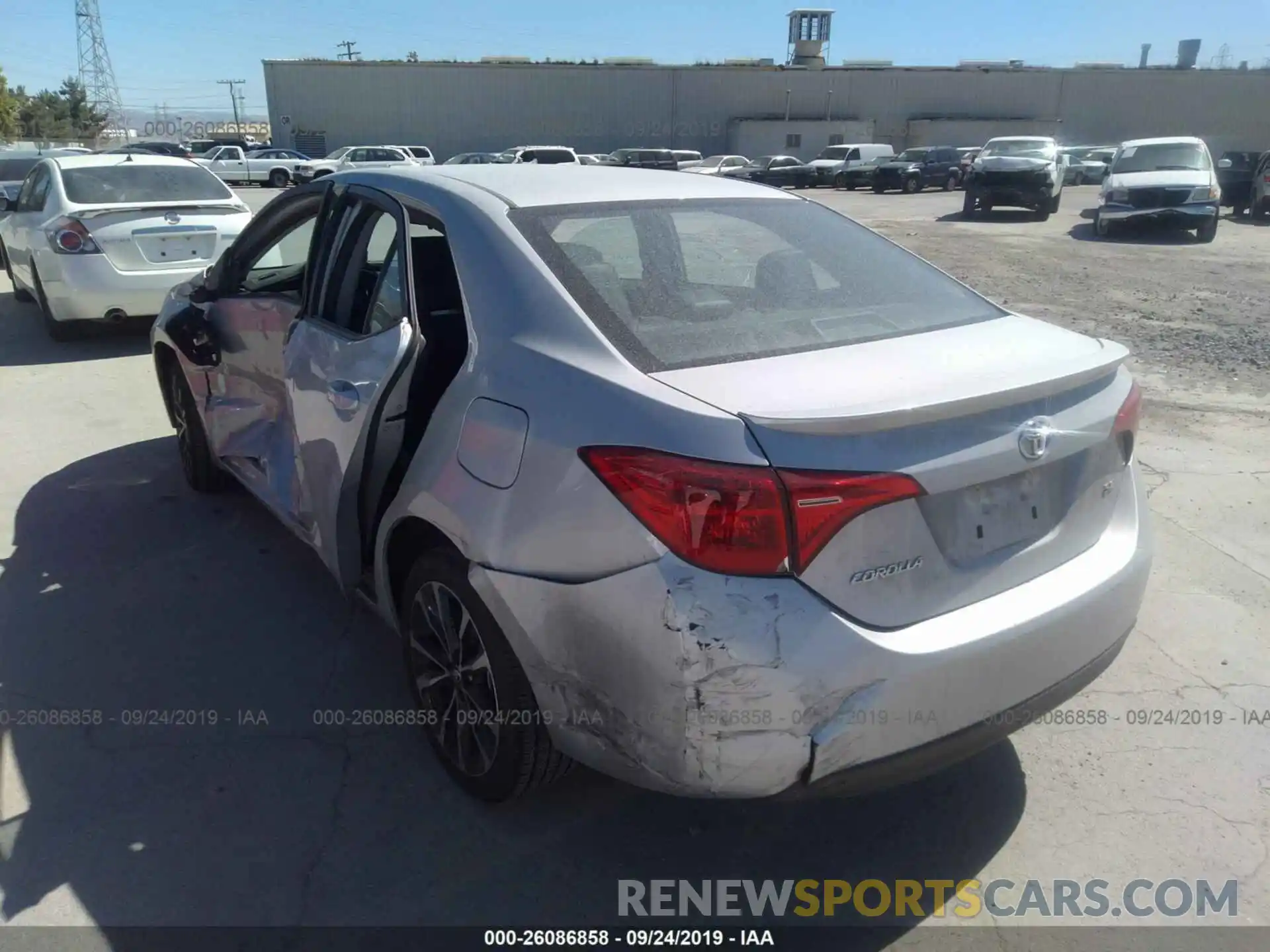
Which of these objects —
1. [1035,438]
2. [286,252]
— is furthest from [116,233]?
[1035,438]

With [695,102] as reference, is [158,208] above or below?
above

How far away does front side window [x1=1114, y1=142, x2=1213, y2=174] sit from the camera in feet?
58.7

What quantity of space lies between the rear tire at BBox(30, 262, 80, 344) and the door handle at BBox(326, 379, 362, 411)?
668 cm

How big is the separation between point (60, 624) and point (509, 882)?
2432mm

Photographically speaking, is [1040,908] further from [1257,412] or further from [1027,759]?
[1257,412]

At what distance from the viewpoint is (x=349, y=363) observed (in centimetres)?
316

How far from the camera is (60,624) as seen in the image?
12.8 ft

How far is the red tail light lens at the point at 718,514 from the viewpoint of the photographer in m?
2.01

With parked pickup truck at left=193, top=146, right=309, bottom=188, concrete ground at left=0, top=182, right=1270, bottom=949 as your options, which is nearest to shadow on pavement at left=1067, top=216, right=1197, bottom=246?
concrete ground at left=0, top=182, right=1270, bottom=949

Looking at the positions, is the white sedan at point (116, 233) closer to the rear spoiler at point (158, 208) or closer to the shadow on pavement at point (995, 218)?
the rear spoiler at point (158, 208)

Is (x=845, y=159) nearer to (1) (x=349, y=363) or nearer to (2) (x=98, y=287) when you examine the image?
(2) (x=98, y=287)

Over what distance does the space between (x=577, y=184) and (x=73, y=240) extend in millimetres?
6677

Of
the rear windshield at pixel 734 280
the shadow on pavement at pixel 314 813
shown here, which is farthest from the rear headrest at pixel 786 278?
the shadow on pavement at pixel 314 813

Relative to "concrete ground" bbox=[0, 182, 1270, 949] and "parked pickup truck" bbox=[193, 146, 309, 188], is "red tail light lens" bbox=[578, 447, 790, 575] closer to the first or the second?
"concrete ground" bbox=[0, 182, 1270, 949]
